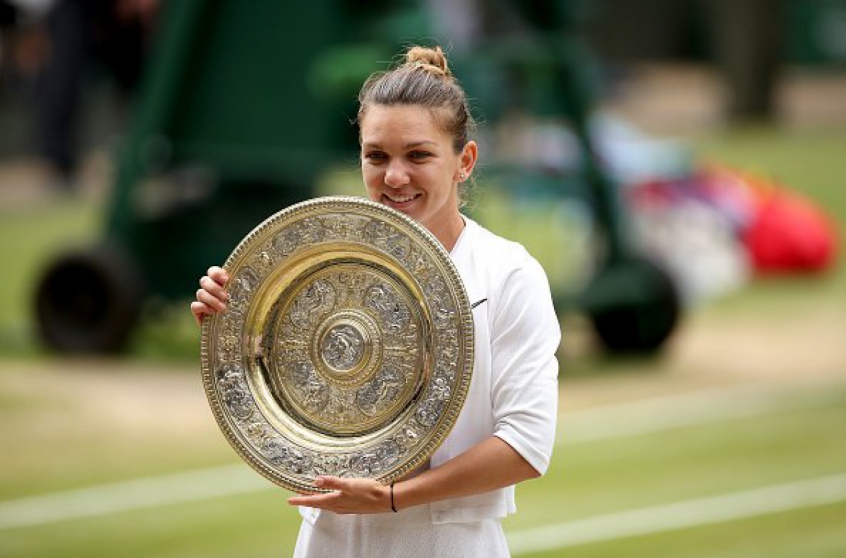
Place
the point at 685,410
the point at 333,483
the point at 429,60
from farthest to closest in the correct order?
1. the point at 685,410
2. the point at 429,60
3. the point at 333,483

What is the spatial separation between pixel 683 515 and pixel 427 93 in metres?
4.21

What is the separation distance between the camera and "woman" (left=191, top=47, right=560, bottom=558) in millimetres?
3109

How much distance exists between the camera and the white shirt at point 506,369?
312cm

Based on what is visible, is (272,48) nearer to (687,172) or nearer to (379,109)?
(687,172)

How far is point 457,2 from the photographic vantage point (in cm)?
1538

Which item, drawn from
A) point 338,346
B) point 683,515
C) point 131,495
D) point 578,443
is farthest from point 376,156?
point 578,443

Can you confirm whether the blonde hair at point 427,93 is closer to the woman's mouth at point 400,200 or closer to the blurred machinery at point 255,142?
the woman's mouth at point 400,200

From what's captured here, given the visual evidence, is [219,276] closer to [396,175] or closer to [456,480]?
[396,175]

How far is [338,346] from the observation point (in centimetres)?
321

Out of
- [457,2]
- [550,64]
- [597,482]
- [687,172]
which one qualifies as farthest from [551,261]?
[597,482]

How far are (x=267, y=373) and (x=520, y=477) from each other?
47 cm

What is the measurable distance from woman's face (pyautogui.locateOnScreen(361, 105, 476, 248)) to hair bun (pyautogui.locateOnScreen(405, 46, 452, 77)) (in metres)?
0.11

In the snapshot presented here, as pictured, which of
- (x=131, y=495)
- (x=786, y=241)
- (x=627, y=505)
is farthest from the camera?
(x=786, y=241)

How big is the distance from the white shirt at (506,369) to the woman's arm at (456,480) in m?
0.02
